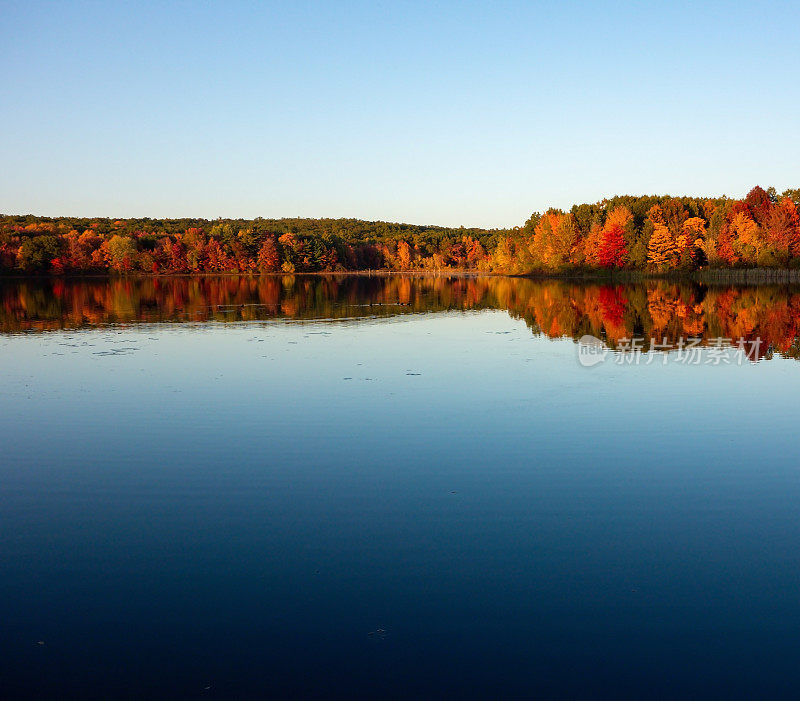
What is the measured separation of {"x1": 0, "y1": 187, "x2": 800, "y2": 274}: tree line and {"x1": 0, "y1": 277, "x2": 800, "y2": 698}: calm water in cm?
7657

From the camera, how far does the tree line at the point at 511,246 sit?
86.4 metres

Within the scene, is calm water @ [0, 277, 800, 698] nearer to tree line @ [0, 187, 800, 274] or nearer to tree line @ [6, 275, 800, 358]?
tree line @ [6, 275, 800, 358]

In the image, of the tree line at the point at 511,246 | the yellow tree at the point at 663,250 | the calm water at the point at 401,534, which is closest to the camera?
the calm water at the point at 401,534

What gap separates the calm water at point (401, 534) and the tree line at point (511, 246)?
76.6m

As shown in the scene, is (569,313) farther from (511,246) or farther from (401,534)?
(511,246)

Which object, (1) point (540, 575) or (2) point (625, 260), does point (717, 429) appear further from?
(2) point (625, 260)

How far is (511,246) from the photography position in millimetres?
129500

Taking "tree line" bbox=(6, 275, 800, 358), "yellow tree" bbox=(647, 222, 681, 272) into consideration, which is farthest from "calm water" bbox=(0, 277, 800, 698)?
"yellow tree" bbox=(647, 222, 681, 272)

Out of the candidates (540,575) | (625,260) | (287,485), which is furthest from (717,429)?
(625,260)

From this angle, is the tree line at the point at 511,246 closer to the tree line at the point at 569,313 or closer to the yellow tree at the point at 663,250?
the yellow tree at the point at 663,250

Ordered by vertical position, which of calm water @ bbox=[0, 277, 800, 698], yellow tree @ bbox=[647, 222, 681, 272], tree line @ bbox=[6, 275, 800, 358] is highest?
yellow tree @ bbox=[647, 222, 681, 272]

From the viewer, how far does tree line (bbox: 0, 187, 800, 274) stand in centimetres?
8644

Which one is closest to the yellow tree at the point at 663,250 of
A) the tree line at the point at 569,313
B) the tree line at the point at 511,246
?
the tree line at the point at 511,246

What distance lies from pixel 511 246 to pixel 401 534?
125563mm
